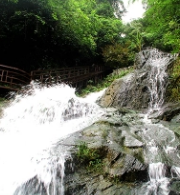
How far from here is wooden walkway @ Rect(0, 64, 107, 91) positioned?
428 inches

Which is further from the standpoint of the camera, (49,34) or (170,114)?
(49,34)

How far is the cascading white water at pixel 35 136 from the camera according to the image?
414 centimetres

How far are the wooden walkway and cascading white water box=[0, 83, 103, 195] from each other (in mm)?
650

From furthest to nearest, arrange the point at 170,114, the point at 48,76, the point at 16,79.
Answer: the point at 48,76 → the point at 16,79 → the point at 170,114

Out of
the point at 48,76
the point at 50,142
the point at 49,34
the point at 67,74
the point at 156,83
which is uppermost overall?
the point at 49,34

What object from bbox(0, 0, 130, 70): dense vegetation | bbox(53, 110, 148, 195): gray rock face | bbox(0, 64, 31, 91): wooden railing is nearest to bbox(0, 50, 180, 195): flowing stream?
bbox(53, 110, 148, 195): gray rock face

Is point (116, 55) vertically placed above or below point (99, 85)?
above

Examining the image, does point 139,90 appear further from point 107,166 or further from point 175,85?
point 107,166

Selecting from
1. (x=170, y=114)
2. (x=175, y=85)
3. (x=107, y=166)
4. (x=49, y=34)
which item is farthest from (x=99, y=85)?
(x=107, y=166)

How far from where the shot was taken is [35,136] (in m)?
6.53

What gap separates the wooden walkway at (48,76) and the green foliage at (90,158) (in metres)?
7.19

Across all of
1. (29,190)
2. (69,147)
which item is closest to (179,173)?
(69,147)

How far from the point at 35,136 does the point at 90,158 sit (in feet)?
8.83

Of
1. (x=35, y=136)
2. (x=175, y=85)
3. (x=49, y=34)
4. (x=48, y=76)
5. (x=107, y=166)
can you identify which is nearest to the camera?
(x=107, y=166)
